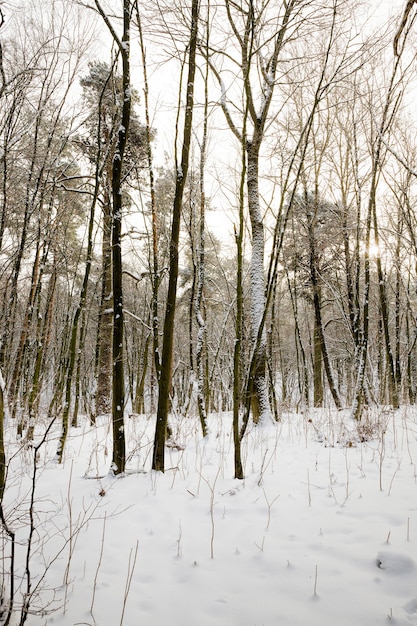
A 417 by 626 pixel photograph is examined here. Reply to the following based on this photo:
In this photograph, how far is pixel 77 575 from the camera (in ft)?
5.89

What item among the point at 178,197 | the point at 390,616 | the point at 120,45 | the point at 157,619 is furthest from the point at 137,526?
the point at 120,45

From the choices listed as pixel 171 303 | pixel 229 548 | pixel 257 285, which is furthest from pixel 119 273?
pixel 257 285

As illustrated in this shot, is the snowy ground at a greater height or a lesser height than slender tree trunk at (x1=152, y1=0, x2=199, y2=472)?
lesser

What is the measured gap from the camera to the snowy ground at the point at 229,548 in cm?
151

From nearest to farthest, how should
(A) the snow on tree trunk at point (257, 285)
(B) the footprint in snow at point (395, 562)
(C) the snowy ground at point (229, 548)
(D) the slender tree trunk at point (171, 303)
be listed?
1. (C) the snowy ground at point (229, 548)
2. (B) the footprint in snow at point (395, 562)
3. (D) the slender tree trunk at point (171, 303)
4. (A) the snow on tree trunk at point (257, 285)

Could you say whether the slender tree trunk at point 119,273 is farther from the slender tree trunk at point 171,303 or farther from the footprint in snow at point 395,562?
the footprint in snow at point 395,562

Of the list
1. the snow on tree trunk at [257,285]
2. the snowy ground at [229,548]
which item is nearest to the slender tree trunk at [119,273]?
the snowy ground at [229,548]

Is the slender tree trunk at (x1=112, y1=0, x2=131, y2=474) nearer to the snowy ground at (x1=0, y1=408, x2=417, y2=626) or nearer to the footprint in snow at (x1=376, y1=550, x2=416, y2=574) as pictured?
the snowy ground at (x1=0, y1=408, x2=417, y2=626)

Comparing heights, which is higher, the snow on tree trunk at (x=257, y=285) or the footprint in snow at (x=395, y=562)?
the snow on tree trunk at (x=257, y=285)

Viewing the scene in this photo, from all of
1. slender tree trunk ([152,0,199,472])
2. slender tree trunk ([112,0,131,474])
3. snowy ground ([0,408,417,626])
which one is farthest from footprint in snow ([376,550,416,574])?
slender tree trunk ([112,0,131,474])

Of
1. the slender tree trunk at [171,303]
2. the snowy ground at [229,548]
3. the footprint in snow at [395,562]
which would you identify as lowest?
the snowy ground at [229,548]

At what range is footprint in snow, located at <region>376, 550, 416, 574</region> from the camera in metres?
1.68

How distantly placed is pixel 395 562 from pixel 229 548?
3.06ft

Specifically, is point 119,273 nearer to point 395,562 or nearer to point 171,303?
point 171,303
